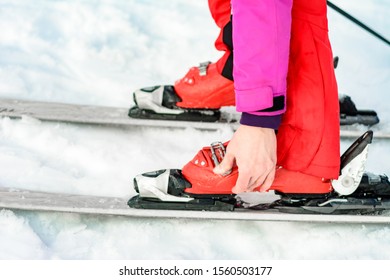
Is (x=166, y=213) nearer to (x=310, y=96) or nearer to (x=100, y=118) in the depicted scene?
(x=310, y=96)

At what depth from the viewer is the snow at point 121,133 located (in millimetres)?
2035

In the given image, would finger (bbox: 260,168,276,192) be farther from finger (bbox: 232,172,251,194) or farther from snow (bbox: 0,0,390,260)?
snow (bbox: 0,0,390,260)

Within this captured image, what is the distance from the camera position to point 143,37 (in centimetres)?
390

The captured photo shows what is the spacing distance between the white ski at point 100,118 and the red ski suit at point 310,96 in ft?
2.88

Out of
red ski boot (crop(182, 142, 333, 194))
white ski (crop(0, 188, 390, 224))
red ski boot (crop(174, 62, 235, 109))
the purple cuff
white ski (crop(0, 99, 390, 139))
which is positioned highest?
red ski boot (crop(174, 62, 235, 109))

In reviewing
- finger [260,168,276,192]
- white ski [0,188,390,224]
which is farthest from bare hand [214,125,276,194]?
white ski [0,188,390,224]

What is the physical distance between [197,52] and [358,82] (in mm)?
939

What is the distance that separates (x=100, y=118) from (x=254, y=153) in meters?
1.27

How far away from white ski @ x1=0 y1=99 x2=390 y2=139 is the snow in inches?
1.3

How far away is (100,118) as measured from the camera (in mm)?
2828

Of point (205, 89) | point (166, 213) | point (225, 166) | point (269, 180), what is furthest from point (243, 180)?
point (205, 89)

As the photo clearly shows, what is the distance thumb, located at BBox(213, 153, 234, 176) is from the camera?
1873 mm

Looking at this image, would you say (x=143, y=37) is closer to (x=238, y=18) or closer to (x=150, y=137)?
(x=150, y=137)

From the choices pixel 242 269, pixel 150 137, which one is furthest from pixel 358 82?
pixel 242 269
